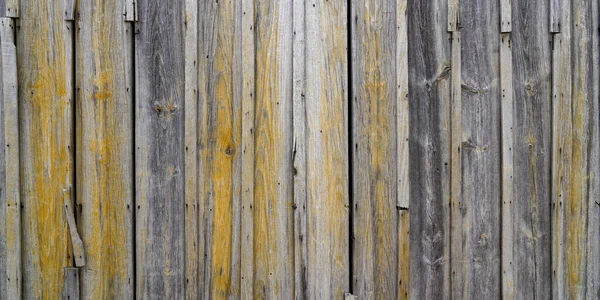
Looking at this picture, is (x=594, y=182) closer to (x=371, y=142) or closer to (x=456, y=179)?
(x=456, y=179)

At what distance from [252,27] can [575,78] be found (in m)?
1.99

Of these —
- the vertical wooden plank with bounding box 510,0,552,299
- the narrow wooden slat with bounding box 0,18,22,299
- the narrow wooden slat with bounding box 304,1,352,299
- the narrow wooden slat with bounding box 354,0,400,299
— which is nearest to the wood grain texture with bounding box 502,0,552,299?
the vertical wooden plank with bounding box 510,0,552,299

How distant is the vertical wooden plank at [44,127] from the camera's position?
8.94ft

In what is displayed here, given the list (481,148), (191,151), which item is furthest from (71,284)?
(481,148)

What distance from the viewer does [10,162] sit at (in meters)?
2.71

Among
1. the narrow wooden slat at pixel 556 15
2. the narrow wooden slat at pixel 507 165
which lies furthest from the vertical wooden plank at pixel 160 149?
the narrow wooden slat at pixel 556 15

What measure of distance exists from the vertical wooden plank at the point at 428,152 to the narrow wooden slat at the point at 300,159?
641 mm

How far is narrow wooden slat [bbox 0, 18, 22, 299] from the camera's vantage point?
2.70 m

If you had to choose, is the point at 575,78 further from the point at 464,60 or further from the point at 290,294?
the point at 290,294

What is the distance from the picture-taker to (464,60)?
2.83 metres

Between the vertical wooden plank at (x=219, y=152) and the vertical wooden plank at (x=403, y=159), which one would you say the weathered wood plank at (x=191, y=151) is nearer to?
the vertical wooden plank at (x=219, y=152)

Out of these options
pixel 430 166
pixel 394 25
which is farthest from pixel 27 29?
pixel 430 166

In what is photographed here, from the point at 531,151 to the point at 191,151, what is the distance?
204 centimetres

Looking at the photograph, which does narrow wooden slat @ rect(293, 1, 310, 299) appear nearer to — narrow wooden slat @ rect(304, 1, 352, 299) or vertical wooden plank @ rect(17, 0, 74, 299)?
narrow wooden slat @ rect(304, 1, 352, 299)
